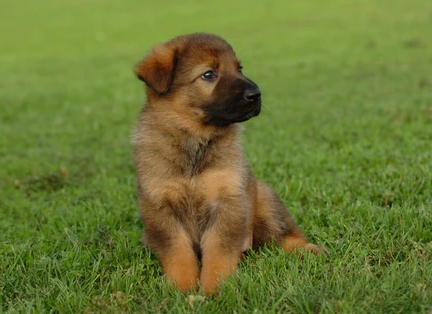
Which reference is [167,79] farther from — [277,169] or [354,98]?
[354,98]

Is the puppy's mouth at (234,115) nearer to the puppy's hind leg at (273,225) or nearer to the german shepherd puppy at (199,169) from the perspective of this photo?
the german shepherd puppy at (199,169)

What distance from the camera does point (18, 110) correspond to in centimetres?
1321

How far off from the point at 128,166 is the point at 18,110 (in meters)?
6.39

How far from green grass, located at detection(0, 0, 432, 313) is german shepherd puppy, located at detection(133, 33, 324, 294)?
21 cm

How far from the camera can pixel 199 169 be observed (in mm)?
4047

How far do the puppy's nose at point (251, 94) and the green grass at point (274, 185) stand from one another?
3.52 feet

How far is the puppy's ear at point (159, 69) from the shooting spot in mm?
4215

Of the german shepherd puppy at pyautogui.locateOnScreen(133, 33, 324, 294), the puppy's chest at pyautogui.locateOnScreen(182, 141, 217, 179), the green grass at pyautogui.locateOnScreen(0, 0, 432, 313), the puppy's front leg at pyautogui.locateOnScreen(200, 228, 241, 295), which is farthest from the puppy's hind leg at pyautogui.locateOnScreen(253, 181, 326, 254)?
the puppy's chest at pyautogui.locateOnScreen(182, 141, 217, 179)

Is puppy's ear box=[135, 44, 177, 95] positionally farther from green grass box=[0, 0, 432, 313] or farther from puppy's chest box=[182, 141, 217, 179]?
green grass box=[0, 0, 432, 313]

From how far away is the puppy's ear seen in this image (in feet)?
13.8

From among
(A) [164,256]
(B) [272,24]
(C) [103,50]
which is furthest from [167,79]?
(B) [272,24]

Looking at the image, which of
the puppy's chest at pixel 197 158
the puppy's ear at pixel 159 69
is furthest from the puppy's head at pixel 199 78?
the puppy's chest at pixel 197 158

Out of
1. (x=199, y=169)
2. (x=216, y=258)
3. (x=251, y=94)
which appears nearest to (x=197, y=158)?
(x=199, y=169)

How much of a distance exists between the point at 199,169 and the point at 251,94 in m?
0.62
